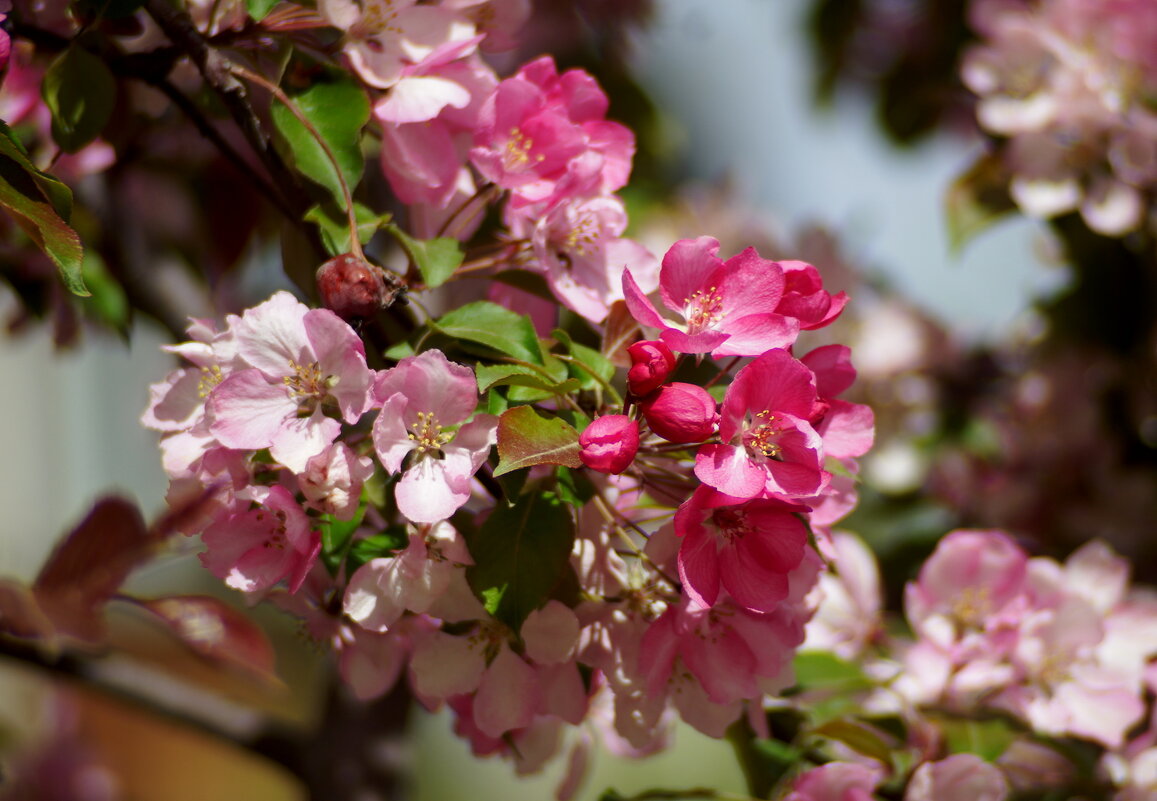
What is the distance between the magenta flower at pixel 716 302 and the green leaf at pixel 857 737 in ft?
0.91

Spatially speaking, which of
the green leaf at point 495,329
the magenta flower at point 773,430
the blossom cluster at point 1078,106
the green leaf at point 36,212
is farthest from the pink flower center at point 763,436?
the blossom cluster at point 1078,106

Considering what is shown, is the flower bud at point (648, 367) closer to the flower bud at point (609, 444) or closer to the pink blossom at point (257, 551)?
the flower bud at point (609, 444)

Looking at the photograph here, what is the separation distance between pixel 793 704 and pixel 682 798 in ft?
0.33

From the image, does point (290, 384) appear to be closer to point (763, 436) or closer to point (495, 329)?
point (495, 329)

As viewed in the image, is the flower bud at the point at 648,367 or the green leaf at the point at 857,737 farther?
the green leaf at the point at 857,737

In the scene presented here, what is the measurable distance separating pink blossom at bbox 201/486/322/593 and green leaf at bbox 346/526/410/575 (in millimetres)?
21

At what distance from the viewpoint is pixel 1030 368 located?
135 cm

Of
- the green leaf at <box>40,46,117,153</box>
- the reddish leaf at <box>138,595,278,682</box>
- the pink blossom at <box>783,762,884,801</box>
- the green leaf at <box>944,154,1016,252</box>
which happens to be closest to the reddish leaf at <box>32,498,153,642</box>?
the reddish leaf at <box>138,595,278,682</box>

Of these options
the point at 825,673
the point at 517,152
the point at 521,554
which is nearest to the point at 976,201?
the point at 825,673

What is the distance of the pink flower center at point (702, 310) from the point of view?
0.53m

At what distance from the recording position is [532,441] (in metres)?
0.48

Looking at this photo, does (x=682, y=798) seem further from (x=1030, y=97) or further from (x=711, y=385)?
(x=1030, y=97)

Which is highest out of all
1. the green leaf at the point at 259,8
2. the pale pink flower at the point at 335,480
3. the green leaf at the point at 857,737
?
the green leaf at the point at 259,8

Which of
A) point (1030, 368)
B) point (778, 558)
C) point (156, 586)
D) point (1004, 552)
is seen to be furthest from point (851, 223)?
point (156, 586)
